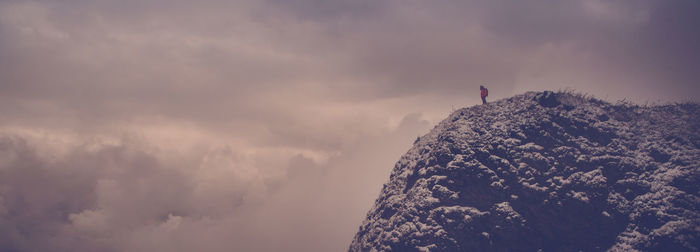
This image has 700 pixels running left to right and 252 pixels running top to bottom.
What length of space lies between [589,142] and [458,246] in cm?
2061

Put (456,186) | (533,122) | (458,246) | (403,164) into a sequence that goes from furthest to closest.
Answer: (403,164)
(533,122)
(456,186)
(458,246)

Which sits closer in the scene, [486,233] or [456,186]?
[486,233]

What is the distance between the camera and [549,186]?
47.2 meters

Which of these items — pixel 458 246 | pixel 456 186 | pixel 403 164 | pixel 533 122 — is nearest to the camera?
pixel 458 246

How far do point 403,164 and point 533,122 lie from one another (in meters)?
16.9

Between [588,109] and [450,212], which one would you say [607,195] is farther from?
[450,212]

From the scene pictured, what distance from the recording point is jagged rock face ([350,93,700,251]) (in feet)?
146

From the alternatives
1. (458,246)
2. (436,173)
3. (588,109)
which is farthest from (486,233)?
(588,109)

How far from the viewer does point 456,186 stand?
4844 centimetres

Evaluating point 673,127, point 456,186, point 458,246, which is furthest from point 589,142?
point 458,246

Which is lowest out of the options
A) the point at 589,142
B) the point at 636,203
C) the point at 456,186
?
the point at 636,203

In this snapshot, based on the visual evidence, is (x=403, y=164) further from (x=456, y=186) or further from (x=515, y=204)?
(x=515, y=204)

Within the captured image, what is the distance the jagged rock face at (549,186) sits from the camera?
44562mm

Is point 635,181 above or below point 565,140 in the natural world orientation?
below
